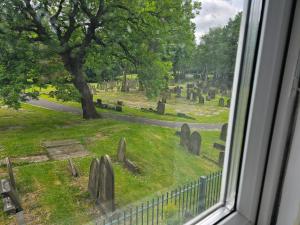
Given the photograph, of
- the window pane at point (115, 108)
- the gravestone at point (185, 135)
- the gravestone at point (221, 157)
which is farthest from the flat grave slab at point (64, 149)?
the gravestone at point (221, 157)

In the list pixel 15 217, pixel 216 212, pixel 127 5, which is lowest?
pixel 216 212

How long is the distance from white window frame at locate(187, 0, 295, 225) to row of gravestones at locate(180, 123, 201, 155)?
0.08 meters

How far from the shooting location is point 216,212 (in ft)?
2.24

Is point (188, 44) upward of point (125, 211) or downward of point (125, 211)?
upward

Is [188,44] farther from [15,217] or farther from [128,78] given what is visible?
[15,217]

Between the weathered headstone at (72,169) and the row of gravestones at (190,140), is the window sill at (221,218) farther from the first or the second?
the weathered headstone at (72,169)

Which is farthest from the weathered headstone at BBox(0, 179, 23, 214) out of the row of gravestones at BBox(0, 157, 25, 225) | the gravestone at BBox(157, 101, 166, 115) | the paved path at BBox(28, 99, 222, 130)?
the gravestone at BBox(157, 101, 166, 115)

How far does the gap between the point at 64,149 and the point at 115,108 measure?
13 centimetres

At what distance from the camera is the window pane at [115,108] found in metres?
0.38

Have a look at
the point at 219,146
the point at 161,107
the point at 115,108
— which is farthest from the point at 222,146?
the point at 115,108

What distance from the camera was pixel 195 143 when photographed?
2.27 feet

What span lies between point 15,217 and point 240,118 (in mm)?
521

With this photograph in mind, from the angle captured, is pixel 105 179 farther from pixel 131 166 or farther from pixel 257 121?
pixel 257 121

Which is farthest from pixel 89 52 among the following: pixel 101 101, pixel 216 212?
pixel 216 212
